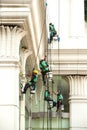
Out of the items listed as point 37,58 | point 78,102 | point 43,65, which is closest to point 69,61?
point 78,102

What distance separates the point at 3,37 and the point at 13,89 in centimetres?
100

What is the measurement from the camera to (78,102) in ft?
66.5

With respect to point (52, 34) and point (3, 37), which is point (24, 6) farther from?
point (52, 34)

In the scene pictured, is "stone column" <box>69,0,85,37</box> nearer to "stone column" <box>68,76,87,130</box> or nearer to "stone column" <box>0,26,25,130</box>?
"stone column" <box>68,76,87,130</box>

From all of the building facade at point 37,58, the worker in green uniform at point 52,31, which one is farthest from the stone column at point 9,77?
the worker in green uniform at point 52,31

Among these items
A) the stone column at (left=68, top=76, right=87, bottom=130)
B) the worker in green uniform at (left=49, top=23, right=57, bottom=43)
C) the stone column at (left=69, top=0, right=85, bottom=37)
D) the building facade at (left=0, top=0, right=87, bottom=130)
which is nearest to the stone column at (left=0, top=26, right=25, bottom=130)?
the building facade at (left=0, top=0, right=87, bottom=130)

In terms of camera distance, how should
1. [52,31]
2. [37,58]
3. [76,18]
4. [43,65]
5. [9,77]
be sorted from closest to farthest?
[9,77]
[43,65]
[37,58]
[52,31]
[76,18]

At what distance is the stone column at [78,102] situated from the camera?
66.5 feet

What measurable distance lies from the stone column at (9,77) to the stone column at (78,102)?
8.11 metres

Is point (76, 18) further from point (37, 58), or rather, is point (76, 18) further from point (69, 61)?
point (37, 58)

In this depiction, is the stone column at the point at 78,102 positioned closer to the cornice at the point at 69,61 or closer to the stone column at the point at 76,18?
the cornice at the point at 69,61

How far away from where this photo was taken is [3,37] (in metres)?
12.3

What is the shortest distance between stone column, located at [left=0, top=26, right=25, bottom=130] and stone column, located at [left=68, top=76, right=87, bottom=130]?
811 centimetres

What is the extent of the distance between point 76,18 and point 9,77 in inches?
395
